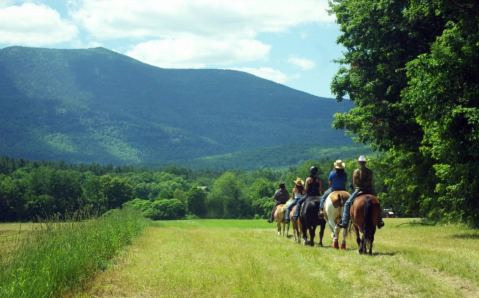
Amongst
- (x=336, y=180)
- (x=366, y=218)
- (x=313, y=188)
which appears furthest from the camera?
(x=313, y=188)

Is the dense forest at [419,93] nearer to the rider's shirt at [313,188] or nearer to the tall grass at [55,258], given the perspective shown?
the rider's shirt at [313,188]

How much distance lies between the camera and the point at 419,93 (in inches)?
826

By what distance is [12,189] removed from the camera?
97.8 metres

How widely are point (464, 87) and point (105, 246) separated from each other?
44.8ft

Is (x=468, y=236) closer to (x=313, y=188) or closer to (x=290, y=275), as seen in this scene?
(x=313, y=188)

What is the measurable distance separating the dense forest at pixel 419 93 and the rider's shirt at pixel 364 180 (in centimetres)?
409

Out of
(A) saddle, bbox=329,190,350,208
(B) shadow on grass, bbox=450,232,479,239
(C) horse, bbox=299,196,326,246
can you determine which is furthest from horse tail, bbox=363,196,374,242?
(B) shadow on grass, bbox=450,232,479,239

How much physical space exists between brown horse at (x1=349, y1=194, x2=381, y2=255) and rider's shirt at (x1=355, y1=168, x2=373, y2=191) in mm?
437

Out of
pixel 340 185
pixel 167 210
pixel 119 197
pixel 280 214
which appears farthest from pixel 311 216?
pixel 167 210

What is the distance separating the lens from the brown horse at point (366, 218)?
16.8 m

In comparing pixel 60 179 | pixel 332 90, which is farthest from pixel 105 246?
pixel 60 179

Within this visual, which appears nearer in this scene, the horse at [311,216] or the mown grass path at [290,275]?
the mown grass path at [290,275]

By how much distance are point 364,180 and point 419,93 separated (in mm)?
5219

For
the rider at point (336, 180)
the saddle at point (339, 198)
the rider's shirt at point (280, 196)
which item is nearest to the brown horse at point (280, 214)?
the rider's shirt at point (280, 196)
